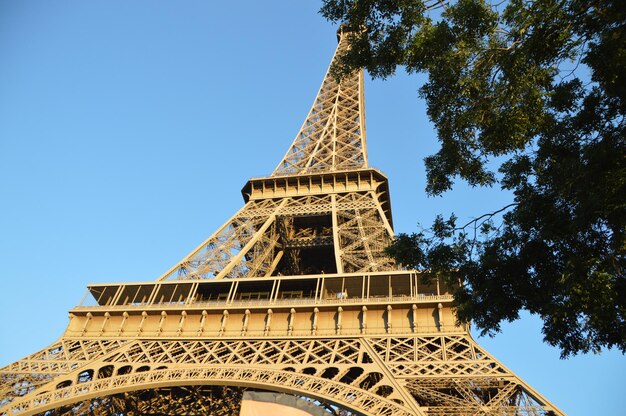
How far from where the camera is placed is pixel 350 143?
129 feet

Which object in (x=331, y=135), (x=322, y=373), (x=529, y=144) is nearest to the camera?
(x=529, y=144)

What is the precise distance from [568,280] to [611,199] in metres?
1.45

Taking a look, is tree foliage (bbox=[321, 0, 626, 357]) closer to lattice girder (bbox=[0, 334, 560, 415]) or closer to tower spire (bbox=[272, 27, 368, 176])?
lattice girder (bbox=[0, 334, 560, 415])

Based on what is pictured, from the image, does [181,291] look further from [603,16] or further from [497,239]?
[603,16]

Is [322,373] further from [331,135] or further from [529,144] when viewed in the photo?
[331,135]

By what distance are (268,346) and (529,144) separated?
43.2 feet

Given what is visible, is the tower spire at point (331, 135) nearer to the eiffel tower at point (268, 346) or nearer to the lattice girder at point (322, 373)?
the eiffel tower at point (268, 346)

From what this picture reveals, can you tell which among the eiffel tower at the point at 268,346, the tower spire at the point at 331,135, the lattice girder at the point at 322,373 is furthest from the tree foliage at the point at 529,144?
the tower spire at the point at 331,135

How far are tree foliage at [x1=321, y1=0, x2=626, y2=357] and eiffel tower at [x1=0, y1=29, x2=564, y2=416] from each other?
2.66 m

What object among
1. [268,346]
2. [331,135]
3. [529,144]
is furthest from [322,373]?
[331,135]

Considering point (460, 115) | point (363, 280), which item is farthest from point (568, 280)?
point (363, 280)

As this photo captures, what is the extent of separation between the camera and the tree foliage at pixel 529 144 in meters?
8.57

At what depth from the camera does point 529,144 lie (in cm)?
1098

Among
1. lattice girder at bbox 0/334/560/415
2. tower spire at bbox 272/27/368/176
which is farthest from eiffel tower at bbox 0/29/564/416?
tower spire at bbox 272/27/368/176
